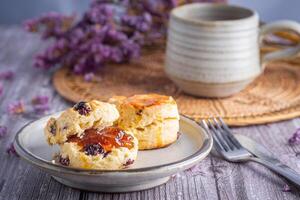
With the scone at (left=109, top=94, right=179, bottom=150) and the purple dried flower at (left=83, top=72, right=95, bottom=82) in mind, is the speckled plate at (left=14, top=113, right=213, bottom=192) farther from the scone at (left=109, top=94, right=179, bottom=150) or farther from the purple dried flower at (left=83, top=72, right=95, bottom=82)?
the purple dried flower at (left=83, top=72, right=95, bottom=82)

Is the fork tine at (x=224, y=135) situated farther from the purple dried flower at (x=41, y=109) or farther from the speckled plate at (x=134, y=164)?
the purple dried flower at (x=41, y=109)

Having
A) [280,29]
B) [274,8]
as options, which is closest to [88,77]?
[280,29]

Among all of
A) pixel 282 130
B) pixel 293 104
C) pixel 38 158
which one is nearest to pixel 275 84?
pixel 293 104

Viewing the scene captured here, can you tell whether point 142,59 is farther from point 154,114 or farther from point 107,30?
point 154,114

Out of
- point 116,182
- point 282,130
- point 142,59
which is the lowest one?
point 142,59

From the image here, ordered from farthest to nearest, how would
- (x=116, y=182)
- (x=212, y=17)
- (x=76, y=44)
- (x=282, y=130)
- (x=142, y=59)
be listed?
(x=142, y=59), (x=76, y=44), (x=212, y=17), (x=282, y=130), (x=116, y=182)

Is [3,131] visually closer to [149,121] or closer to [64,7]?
[149,121]
